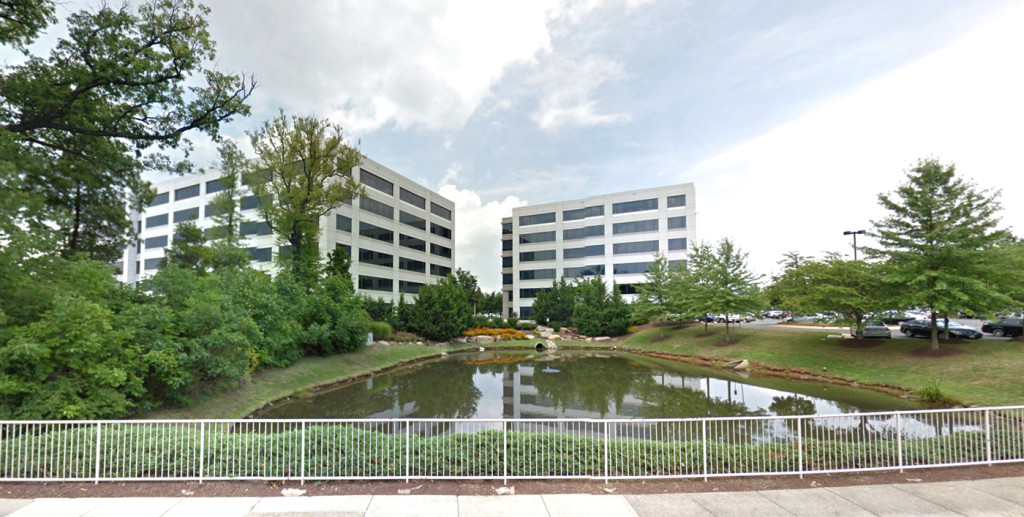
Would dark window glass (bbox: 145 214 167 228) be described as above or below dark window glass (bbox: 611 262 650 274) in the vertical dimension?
above

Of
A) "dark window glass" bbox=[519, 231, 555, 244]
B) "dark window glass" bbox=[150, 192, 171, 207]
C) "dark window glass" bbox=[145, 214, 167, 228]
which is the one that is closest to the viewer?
"dark window glass" bbox=[150, 192, 171, 207]

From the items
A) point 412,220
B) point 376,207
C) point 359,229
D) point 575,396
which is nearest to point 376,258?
point 359,229

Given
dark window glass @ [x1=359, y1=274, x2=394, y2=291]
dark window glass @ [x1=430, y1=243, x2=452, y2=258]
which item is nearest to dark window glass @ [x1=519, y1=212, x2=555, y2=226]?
dark window glass @ [x1=430, y1=243, x2=452, y2=258]

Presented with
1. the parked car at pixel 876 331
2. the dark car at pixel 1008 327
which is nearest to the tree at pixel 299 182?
the parked car at pixel 876 331

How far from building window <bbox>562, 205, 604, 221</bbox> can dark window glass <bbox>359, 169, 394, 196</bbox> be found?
98.1 ft

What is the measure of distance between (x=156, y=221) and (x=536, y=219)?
55.2 metres

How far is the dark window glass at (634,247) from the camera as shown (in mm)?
61812

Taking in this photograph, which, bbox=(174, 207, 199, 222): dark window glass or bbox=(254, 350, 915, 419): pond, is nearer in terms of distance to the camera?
bbox=(254, 350, 915, 419): pond

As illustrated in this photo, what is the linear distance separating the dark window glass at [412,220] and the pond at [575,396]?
3016 centimetres

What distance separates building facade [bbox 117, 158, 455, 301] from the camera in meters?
45.9

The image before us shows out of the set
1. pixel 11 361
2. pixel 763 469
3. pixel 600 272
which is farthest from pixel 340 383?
pixel 600 272

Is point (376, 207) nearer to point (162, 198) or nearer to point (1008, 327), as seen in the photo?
point (162, 198)

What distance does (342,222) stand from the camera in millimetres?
47062

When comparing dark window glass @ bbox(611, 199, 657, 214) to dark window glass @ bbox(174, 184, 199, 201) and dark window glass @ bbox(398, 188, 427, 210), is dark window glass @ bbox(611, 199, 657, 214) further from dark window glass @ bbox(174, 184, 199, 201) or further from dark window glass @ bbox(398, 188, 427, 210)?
dark window glass @ bbox(174, 184, 199, 201)
